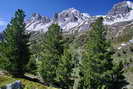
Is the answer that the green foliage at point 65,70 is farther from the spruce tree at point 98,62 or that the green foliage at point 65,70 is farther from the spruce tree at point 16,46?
the spruce tree at point 16,46

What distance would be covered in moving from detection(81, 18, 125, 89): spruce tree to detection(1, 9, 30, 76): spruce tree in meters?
14.0

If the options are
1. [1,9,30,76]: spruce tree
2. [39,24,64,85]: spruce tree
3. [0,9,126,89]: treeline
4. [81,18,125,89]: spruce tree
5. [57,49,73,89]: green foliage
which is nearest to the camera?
[81,18,125,89]: spruce tree

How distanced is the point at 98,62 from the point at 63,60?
23.3 ft

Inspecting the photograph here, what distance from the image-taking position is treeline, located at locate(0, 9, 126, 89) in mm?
46062

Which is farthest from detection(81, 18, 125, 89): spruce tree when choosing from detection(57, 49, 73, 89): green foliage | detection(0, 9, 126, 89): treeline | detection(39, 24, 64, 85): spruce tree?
detection(39, 24, 64, 85): spruce tree

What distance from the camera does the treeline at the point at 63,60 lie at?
4606 centimetres

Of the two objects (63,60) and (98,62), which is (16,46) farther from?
(98,62)

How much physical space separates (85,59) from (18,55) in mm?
14391

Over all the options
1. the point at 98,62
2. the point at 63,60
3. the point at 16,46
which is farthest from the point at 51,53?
the point at 98,62

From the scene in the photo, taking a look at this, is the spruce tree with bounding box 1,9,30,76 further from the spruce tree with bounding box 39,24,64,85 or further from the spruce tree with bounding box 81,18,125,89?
the spruce tree with bounding box 81,18,125,89

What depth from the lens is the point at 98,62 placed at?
45.8 m

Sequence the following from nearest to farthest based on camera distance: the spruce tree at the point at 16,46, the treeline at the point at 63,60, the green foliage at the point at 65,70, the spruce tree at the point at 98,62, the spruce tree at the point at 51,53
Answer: the spruce tree at the point at 98,62, the treeline at the point at 63,60, the green foliage at the point at 65,70, the spruce tree at the point at 16,46, the spruce tree at the point at 51,53

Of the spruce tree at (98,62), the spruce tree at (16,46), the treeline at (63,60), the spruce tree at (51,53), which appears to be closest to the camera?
the spruce tree at (98,62)

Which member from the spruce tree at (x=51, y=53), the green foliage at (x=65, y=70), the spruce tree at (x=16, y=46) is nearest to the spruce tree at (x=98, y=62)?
the green foliage at (x=65, y=70)
